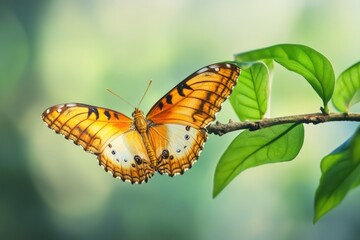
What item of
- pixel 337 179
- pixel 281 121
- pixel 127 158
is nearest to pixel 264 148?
pixel 281 121

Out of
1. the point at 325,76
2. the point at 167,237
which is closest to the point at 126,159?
the point at 325,76

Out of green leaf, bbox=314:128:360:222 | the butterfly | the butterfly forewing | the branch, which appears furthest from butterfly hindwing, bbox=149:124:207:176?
green leaf, bbox=314:128:360:222

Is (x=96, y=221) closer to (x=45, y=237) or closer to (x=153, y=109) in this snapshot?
(x=45, y=237)

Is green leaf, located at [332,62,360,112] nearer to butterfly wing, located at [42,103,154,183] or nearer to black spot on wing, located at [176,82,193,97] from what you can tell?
black spot on wing, located at [176,82,193,97]

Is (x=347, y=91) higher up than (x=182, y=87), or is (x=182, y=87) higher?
(x=182, y=87)

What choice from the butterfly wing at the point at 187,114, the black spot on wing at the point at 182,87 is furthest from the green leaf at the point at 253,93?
the black spot on wing at the point at 182,87

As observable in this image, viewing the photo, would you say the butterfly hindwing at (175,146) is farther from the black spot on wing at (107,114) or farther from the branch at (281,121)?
the branch at (281,121)

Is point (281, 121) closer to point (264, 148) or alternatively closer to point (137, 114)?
point (264, 148)
